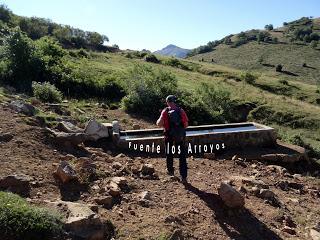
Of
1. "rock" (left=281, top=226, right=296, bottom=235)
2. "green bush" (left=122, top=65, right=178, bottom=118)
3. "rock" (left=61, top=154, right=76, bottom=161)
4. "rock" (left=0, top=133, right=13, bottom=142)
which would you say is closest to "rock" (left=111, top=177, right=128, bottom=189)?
"rock" (left=61, top=154, right=76, bottom=161)

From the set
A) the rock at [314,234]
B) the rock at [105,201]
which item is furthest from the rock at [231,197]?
the rock at [105,201]

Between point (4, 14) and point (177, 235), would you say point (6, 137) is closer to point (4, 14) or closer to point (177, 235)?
point (177, 235)

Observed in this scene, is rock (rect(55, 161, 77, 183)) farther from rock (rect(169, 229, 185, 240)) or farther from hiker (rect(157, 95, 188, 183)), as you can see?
rock (rect(169, 229, 185, 240))

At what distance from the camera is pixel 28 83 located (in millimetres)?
16344

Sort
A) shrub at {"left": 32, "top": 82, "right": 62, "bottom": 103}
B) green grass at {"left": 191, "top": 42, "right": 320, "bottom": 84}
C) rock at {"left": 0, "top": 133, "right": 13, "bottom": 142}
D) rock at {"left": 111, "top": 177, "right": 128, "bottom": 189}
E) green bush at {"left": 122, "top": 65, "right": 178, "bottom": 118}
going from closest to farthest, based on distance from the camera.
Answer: rock at {"left": 111, "top": 177, "right": 128, "bottom": 189}
rock at {"left": 0, "top": 133, "right": 13, "bottom": 142}
shrub at {"left": 32, "top": 82, "right": 62, "bottom": 103}
green bush at {"left": 122, "top": 65, "right": 178, "bottom": 118}
green grass at {"left": 191, "top": 42, "right": 320, "bottom": 84}

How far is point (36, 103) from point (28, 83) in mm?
3242

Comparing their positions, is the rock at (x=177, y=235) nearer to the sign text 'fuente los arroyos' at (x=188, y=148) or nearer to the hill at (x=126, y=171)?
the hill at (x=126, y=171)

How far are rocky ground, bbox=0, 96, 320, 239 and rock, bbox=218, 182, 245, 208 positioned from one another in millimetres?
28

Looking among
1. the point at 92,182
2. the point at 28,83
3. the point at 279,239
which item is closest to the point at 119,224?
the point at 92,182

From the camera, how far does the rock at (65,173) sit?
770 cm

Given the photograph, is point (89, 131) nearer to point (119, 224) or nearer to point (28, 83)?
point (119, 224)

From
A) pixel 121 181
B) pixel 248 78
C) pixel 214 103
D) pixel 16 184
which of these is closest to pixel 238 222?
pixel 121 181

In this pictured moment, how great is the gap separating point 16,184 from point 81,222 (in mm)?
1556

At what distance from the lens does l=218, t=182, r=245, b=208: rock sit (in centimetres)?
791
